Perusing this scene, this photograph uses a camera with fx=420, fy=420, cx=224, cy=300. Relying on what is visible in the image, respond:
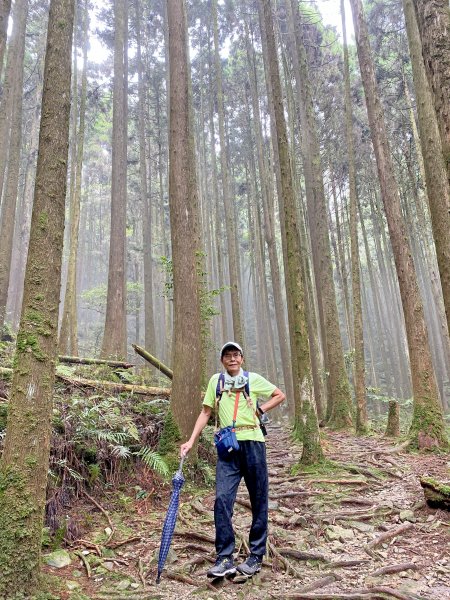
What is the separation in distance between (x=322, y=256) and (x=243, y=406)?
8530 millimetres

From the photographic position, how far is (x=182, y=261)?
21.6 feet

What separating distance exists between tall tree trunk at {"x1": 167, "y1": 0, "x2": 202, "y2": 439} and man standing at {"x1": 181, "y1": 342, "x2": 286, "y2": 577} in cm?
259

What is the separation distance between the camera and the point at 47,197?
132 inches

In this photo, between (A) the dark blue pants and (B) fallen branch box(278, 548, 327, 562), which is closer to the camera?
(A) the dark blue pants

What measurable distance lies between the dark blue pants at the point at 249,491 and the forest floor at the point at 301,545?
26cm

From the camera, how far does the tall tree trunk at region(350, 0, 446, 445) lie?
7875mm

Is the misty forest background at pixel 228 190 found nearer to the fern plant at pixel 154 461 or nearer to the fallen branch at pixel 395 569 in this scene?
the fern plant at pixel 154 461

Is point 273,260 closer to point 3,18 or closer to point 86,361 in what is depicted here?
point 86,361

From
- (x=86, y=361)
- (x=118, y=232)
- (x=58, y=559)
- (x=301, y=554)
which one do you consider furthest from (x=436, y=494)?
(x=118, y=232)

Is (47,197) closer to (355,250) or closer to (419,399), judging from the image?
(419,399)

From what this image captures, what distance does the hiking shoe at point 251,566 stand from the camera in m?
3.33

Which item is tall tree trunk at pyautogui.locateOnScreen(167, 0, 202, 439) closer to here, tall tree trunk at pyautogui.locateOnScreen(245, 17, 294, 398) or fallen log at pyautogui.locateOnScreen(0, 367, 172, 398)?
fallen log at pyautogui.locateOnScreen(0, 367, 172, 398)

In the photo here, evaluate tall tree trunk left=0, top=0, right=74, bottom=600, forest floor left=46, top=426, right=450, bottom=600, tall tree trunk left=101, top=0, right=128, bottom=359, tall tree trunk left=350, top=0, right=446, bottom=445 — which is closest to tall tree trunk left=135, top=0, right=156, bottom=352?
tall tree trunk left=101, top=0, right=128, bottom=359

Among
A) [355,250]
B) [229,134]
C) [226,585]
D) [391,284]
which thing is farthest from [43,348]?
[391,284]
